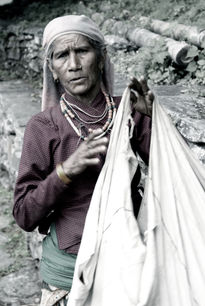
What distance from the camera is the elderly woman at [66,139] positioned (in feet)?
5.92

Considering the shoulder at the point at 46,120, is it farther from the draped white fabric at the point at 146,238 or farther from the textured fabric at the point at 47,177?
the draped white fabric at the point at 146,238

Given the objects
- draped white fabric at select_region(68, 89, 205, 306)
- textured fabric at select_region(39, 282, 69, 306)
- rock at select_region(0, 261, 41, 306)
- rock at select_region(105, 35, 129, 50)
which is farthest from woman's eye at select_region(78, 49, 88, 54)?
rock at select_region(105, 35, 129, 50)

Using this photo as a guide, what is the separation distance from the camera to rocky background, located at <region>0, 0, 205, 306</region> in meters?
3.24

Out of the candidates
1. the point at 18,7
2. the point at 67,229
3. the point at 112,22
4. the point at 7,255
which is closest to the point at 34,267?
the point at 7,255

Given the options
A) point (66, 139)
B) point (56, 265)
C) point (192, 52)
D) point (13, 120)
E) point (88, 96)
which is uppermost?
point (192, 52)

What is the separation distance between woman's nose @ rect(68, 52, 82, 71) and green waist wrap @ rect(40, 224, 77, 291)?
654 mm

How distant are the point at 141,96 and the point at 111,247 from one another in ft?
2.04

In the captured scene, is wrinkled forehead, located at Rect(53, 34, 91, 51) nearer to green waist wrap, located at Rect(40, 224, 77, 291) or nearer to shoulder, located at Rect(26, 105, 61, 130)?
shoulder, located at Rect(26, 105, 61, 130)

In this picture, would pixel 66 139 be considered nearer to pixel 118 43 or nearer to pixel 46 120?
pixel 46 120

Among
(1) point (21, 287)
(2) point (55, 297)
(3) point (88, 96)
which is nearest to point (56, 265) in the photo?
(2) point (55, 297)

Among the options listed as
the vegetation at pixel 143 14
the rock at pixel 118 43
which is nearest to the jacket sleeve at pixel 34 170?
the vegetation at pixel 143 14

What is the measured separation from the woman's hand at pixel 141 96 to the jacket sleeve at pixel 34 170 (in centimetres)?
34

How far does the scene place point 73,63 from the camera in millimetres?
1868

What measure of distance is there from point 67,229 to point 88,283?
0.38 meters
